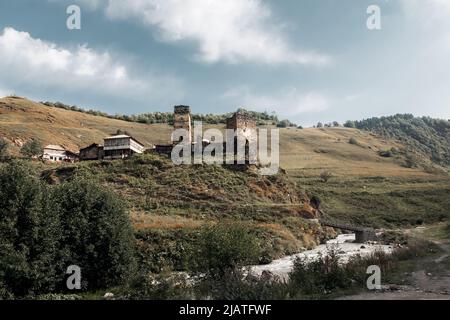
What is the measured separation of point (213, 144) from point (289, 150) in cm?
7372

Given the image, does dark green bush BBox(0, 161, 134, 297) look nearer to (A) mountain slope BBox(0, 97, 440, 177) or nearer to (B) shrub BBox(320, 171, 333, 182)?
(A) mountain slope BBox(0, 97, 440, 177)

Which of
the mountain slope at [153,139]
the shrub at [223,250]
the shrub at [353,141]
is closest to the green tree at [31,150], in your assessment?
the mountain slope at [153,139]

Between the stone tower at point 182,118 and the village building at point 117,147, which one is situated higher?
the stone tower at point 182,118

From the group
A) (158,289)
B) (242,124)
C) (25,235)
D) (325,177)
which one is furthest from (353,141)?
(158,289)

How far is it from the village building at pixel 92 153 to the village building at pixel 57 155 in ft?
19.8

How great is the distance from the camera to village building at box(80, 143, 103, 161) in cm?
7756

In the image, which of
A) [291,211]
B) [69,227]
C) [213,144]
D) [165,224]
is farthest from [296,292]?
[213,144]

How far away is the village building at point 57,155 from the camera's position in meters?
82.2

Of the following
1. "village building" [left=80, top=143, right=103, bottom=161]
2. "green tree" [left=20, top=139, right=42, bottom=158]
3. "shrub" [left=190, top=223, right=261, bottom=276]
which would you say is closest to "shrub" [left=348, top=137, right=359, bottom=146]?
"village building" [left=80, top=143, right=103, bottom=161]

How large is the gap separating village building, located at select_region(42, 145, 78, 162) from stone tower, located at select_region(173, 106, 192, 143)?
2158 cm

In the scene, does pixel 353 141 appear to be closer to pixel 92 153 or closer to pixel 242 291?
pixel 92 153

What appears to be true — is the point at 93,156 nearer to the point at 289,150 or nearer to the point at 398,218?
the point at 398,218

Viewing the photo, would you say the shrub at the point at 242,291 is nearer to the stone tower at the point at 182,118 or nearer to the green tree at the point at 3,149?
the stone tower at the point at 182,118

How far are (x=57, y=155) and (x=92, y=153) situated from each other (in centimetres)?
1058
